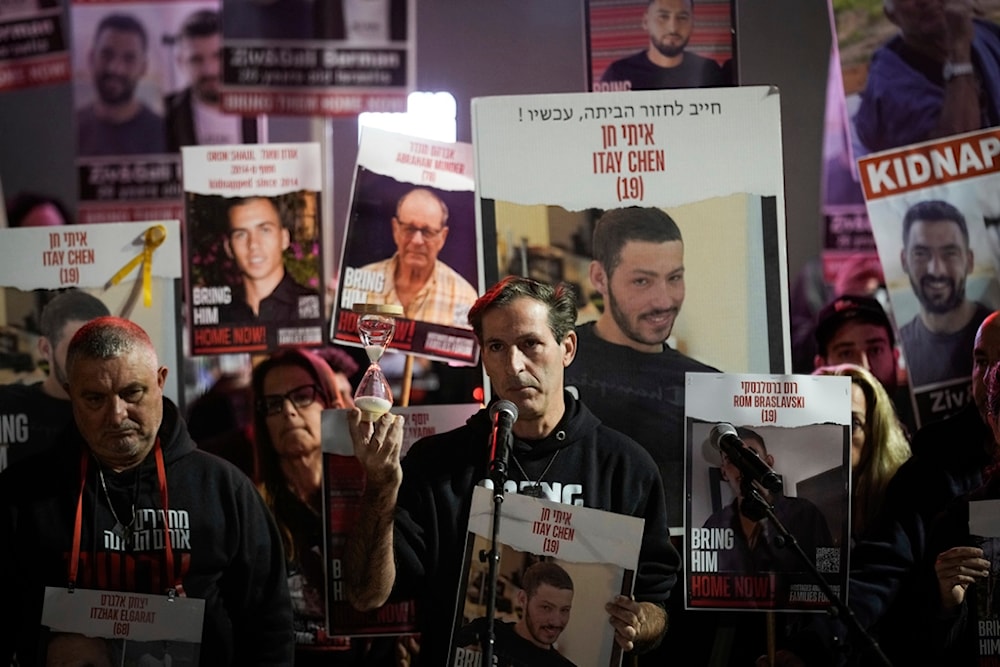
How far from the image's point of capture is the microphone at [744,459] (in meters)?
3.15

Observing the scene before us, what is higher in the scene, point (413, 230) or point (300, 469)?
point (413, 230)

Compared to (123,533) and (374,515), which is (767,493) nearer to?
(374,515)

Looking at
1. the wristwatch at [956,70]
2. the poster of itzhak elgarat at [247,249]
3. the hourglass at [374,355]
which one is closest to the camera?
the hourglass at [374,355]

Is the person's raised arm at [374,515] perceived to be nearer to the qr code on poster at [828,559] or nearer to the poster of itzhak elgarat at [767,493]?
the poster of itzhak elgarat at [767,493]

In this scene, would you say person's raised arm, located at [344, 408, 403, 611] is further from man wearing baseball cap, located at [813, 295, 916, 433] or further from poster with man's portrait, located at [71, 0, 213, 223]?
poster with man's portrait, located at [71, 0, 213, 223]

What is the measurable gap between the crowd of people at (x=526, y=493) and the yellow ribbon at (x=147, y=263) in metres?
0.21

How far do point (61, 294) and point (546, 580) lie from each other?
190 cm

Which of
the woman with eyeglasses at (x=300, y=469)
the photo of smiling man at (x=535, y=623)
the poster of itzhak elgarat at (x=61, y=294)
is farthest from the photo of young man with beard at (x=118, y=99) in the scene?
the photo of smiling man at (x=535, y=623)

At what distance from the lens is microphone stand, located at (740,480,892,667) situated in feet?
10.2

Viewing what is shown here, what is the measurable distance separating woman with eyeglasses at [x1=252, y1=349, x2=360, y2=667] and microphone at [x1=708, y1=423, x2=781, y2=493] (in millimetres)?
1429

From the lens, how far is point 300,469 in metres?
4.18

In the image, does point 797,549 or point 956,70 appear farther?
point 956,70

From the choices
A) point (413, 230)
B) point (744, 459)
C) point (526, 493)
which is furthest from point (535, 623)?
point (413, 230)

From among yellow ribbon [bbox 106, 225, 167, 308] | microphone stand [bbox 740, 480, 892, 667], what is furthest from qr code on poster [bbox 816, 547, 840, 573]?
yellow ribbon [bbox 106, 225, 167, 308]
